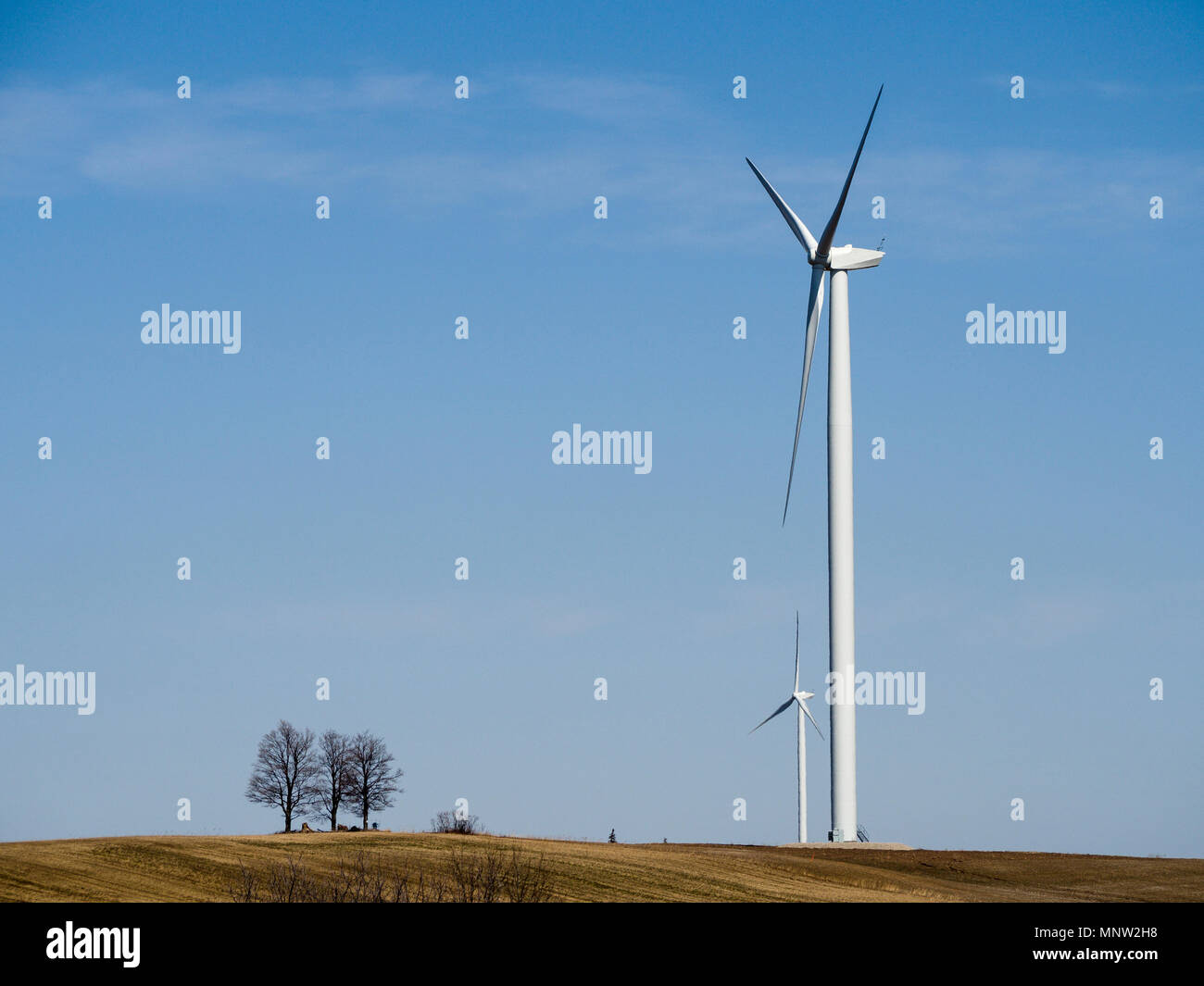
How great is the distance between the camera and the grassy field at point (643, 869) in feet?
144

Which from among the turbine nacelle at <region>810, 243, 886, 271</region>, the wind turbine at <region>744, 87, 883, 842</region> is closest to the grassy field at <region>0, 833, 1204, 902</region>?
the wind turbine at <region>744, 87, 883, 842</region>

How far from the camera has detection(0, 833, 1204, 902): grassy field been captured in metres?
44.0

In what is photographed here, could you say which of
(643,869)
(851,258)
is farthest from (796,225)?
(643,869)

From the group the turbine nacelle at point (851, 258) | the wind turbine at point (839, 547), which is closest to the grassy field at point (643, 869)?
the wind turbine at point (839, 547)

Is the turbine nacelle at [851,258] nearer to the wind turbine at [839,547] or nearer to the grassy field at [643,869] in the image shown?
the wind turbine at [839,547]

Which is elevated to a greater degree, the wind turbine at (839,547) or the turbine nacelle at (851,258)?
the turbine nacelle at (851,258)

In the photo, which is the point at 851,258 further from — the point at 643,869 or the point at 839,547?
the point at 643,869

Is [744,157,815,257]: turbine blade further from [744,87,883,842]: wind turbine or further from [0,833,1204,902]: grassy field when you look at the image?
[0,833,1204,902]: grassy field

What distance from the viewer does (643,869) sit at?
55.4 metres

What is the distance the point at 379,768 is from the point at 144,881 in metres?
80.7
